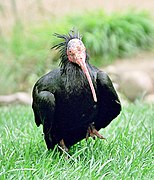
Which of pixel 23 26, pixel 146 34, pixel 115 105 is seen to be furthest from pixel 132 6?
pixel 115 105

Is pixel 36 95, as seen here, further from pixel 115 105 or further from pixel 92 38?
pixel 92 38

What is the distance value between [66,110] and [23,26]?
21.1 ft

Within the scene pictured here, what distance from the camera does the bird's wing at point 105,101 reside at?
416cm

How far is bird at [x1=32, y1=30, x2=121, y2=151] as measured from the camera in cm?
406

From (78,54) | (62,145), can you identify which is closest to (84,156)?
(62,145)

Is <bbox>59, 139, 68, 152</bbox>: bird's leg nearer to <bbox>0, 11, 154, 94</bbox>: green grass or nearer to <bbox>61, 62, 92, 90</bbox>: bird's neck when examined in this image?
<bbox>61, 62, 92, 90</bbox>: bird's neck

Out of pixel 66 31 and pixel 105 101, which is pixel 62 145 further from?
pixel 66 31

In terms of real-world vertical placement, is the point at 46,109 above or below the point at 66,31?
above

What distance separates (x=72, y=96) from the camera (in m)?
4.05

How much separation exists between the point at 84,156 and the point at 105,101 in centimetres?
41

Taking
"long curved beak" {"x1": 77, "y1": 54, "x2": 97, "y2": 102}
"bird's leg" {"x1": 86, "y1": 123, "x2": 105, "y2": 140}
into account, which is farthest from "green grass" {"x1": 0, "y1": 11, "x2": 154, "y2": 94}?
"long curved beak" {"x1": 77, "y1": 54, "x2": 97, "y2": 102}

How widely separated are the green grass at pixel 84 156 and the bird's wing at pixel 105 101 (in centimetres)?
21

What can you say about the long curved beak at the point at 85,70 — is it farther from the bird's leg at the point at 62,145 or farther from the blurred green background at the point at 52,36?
the blurred green background at the point at 52,36

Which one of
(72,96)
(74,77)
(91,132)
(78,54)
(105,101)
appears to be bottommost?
(91,132)
